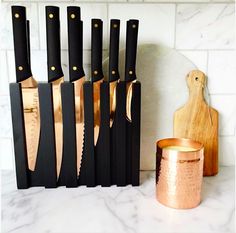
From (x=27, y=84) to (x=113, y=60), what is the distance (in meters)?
0.19

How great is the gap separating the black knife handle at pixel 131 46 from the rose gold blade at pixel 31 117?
203 millimetres

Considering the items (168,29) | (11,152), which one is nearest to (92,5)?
(168,29)

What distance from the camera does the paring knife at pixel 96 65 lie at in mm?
654

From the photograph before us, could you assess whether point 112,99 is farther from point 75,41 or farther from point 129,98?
point 75,41

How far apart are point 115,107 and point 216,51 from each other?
11.9 inches

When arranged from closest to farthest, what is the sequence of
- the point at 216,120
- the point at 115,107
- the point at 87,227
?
the point at 87,227
the point at 115,107
the point at 216,120

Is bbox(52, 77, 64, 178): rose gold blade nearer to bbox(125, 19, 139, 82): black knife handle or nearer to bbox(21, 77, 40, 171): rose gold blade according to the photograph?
bbox(21, 77, 40, 171): rose gold blade

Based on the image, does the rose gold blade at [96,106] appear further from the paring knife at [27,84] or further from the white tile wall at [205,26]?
the white tile wall at [205,26]

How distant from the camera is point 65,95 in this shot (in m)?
0.67

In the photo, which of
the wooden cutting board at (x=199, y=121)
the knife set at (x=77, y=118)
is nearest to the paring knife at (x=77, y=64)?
the knife set at (x=77, y=118)

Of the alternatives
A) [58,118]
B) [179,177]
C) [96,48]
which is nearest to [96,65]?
[96,48]

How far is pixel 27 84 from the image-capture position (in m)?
0.68

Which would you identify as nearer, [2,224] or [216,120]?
[2,224]

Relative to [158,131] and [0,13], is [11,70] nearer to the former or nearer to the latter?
[0,13]
